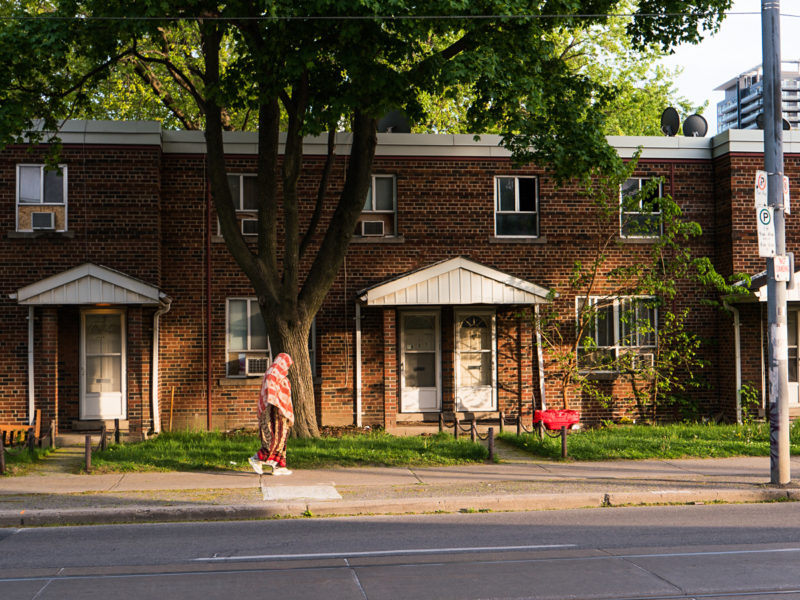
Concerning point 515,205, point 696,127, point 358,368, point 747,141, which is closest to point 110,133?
point 358,368

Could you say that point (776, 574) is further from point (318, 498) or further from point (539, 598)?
point (318, 498)

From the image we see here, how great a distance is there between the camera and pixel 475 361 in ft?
60.6

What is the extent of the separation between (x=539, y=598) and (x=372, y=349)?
12.0m

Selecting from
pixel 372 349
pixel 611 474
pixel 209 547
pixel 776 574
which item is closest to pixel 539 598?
pixel 776 574

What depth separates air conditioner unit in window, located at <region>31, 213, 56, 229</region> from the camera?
55.7 feet

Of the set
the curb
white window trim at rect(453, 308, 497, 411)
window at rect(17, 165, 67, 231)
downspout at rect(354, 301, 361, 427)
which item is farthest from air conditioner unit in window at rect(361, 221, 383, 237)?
the curb

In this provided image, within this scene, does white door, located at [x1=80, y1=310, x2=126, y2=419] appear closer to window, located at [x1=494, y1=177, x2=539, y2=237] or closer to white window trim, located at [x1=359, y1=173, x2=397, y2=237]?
white window trim, located at [x1=359, y1=173, x2=397, y2=237]

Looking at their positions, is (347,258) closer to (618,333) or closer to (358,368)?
(358,368)

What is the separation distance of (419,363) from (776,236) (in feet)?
29.1

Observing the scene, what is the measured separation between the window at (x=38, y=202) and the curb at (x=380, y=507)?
346 inches

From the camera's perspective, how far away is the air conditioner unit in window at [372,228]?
18219 millimetres

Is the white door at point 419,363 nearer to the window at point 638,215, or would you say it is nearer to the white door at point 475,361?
the white door at point 475,361

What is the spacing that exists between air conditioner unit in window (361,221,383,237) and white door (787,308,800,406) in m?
9.48

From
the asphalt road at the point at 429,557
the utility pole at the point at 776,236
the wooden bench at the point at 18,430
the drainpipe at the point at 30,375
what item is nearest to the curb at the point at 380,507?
the asphalt road at the point at 429,557
